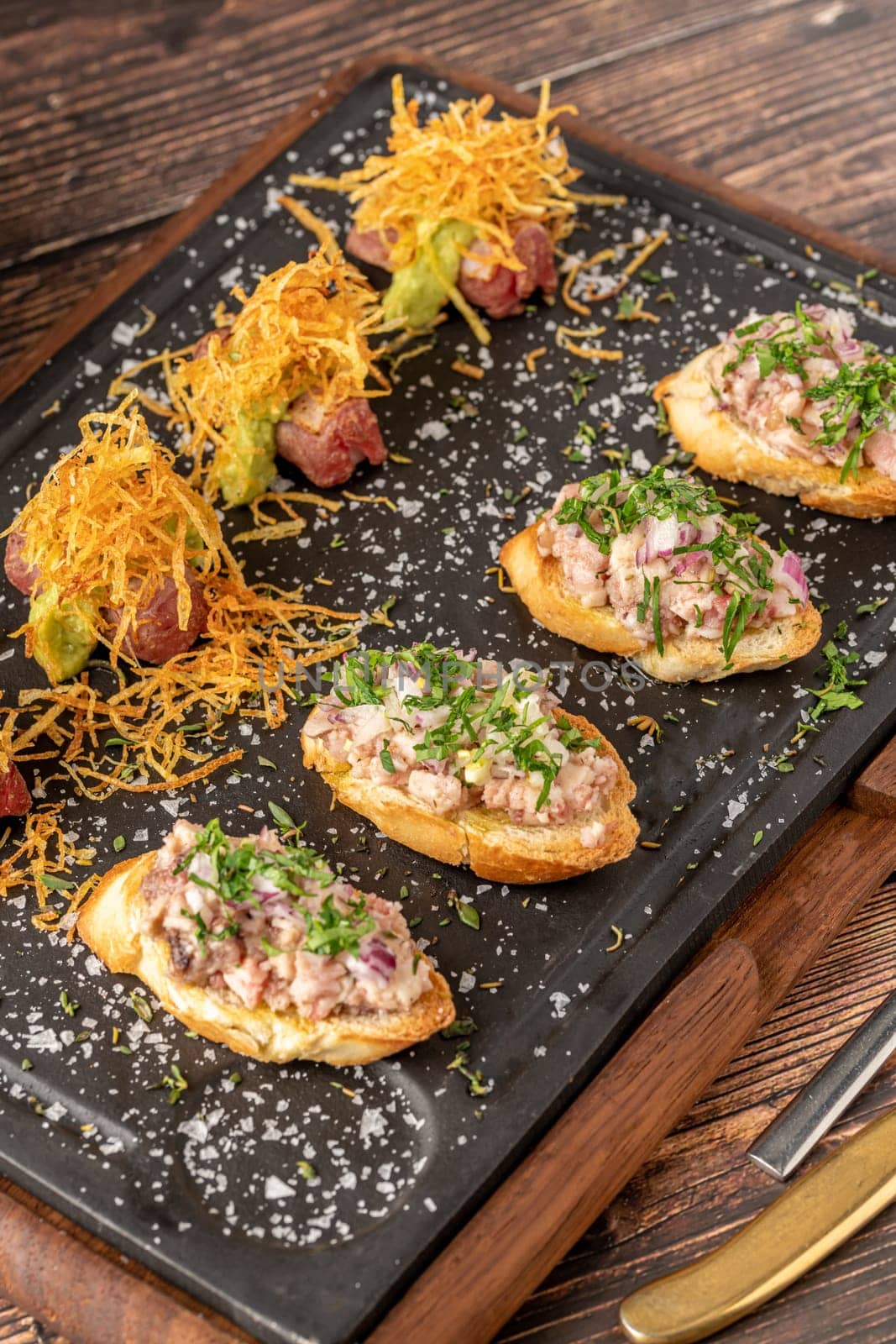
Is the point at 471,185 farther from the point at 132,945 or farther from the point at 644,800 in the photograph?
the point at 132,945

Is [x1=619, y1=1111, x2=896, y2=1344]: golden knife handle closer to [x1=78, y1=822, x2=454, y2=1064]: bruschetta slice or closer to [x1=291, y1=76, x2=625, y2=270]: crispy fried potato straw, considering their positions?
[x1=78, y1=822, x2=454, y2=1064]: bruschetta slice

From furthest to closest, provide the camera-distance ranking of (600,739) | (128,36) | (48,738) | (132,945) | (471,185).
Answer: (128,36)
(471,185)
(48,738)
(600,739)
(132,945)

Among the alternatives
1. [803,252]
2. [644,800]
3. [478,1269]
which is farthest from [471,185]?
[478,1269]

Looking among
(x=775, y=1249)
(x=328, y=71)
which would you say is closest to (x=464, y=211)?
(x=328, y=71)

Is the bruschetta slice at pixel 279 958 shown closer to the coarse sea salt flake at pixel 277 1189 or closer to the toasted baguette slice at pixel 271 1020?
the toasted baguette slice at pixel 271 1020

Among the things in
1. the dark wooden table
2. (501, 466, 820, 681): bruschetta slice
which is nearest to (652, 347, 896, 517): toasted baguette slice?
(501, 466, 820, 681): bruschetta slice

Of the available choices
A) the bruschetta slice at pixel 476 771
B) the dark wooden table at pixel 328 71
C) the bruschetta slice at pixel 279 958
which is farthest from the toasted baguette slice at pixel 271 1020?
the dark wooden table at pixel 328 71

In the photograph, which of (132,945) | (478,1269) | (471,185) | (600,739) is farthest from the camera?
(471,185)

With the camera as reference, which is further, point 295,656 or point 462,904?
point 295,656
